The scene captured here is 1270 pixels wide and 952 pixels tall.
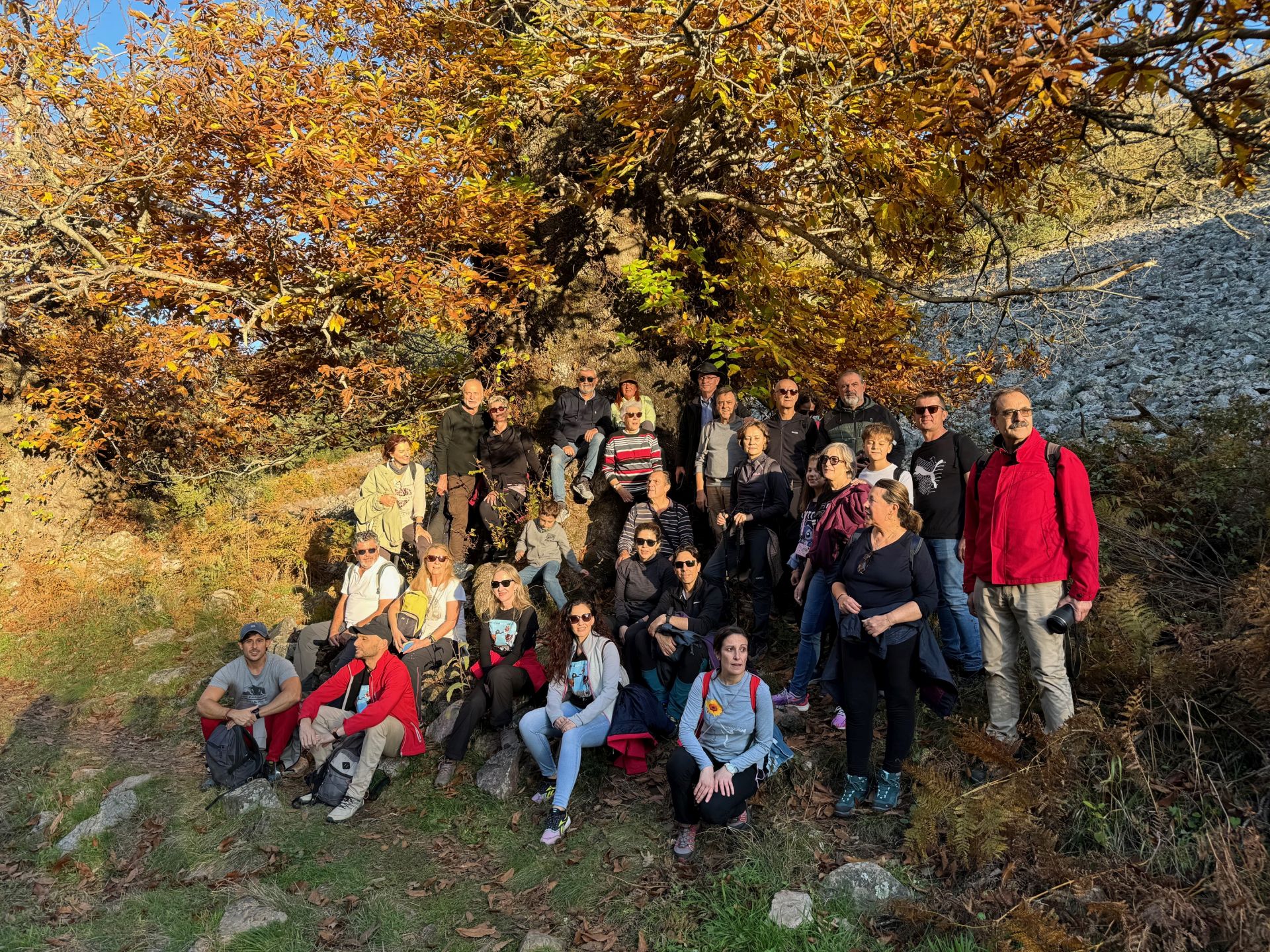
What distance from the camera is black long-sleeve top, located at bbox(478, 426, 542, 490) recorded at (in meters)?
8.36

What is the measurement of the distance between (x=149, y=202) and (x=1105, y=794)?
10.9 metres

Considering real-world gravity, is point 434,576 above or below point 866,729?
above

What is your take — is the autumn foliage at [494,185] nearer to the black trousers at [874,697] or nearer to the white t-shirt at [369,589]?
the white t-shirt at [369,589]

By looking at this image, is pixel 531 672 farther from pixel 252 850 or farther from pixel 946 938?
pixel 946 938

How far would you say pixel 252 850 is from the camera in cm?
558

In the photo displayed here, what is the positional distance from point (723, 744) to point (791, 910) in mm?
1023

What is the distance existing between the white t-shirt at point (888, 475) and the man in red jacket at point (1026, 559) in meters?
0.89

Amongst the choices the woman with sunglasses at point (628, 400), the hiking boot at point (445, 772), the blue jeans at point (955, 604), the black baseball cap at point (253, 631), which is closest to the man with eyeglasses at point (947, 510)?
the blue jeans at point (955, 604)

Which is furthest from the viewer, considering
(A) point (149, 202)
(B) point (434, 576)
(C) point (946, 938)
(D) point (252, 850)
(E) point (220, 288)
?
(A) point (149, 202)

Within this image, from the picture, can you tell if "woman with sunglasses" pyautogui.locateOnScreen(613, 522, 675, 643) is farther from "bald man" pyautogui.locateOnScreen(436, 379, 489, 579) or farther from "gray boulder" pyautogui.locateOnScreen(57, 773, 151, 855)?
"gray boulder" pyautogui.locateOnScreen(57, 773, 151, 855)

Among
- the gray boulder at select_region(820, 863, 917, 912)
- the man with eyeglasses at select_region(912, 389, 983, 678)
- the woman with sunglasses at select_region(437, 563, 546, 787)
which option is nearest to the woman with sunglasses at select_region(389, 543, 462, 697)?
the woman with sunglasses at select_region(437, 563, 546, 787)

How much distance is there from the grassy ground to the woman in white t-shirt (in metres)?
1.85

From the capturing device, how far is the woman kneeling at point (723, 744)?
472 cm

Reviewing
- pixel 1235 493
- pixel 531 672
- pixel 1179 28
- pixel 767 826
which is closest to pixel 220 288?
pixel 531 672
